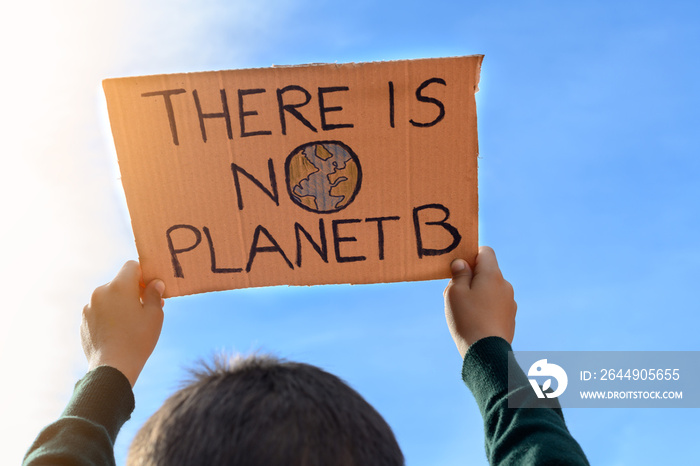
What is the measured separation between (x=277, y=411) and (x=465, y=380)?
0.76 m

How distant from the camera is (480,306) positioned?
77.7 inches

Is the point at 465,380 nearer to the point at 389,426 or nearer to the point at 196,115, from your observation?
the point at 389,426

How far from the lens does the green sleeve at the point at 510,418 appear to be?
1.37 m

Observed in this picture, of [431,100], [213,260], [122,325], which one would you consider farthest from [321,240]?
[122,325]

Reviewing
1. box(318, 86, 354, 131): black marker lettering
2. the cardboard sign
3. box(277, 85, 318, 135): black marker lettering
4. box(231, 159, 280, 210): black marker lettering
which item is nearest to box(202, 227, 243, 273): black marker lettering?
the cardboard sign

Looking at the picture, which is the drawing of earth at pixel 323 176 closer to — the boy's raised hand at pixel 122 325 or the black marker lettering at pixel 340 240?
the black marker lettering at pixel 340 240

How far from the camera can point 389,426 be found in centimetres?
133

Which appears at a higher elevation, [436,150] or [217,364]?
[436,150]

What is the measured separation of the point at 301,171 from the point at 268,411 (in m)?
1.22

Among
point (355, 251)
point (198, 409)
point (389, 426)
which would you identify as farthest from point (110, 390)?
point (355, 251)

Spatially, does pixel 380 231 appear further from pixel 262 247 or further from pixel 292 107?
pixel 292 107

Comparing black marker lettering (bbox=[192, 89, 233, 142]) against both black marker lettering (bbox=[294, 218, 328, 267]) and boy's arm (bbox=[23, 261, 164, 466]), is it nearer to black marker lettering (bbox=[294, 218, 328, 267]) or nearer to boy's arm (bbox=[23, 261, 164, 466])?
black marker lettering (bbox=[294, 218, 328, 267])

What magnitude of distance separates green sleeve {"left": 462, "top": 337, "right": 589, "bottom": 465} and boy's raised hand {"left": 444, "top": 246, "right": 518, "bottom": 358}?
0.42 feet

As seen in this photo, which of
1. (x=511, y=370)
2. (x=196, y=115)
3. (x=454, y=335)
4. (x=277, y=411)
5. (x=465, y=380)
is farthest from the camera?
(x=196, y=115)
